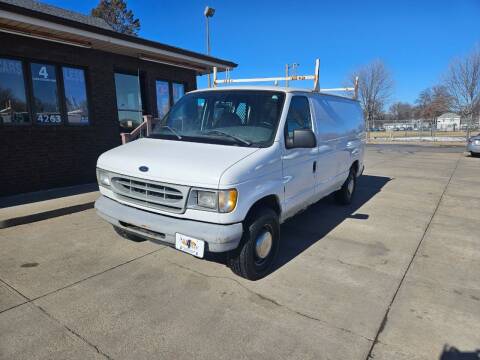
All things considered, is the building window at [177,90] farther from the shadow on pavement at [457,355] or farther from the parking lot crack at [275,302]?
the shadow on pavement at [457,355]

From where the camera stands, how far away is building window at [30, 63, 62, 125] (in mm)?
7320

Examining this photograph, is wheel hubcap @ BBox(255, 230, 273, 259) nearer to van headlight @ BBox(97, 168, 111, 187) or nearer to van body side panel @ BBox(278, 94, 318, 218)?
van body side panel @ BBox(278, 94, 318, 218)

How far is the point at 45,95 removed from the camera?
7.54m

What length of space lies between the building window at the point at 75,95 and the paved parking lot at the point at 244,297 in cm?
372

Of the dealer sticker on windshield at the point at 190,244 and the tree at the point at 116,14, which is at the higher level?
the tree at the point at 116,14

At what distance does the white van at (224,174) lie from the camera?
302 centimetres

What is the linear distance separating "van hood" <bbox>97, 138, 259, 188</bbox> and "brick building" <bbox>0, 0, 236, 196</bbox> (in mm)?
4293

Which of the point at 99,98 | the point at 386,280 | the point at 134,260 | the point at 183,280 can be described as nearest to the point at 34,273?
the point at 134,260

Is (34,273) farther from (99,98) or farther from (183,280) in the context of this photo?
(99,98)

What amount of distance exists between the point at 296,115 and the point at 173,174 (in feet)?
6.22

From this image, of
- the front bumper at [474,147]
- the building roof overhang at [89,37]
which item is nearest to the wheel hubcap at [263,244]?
the building roof overhang at [89,37]

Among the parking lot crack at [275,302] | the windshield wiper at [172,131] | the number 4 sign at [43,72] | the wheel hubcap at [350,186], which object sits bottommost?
the parking lot crack at [275,302]

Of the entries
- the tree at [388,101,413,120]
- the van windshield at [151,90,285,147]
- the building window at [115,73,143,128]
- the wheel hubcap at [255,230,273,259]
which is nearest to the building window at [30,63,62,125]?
the building window at [115,73,143,128]

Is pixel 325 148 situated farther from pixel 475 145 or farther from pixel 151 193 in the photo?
pixel 475 145
